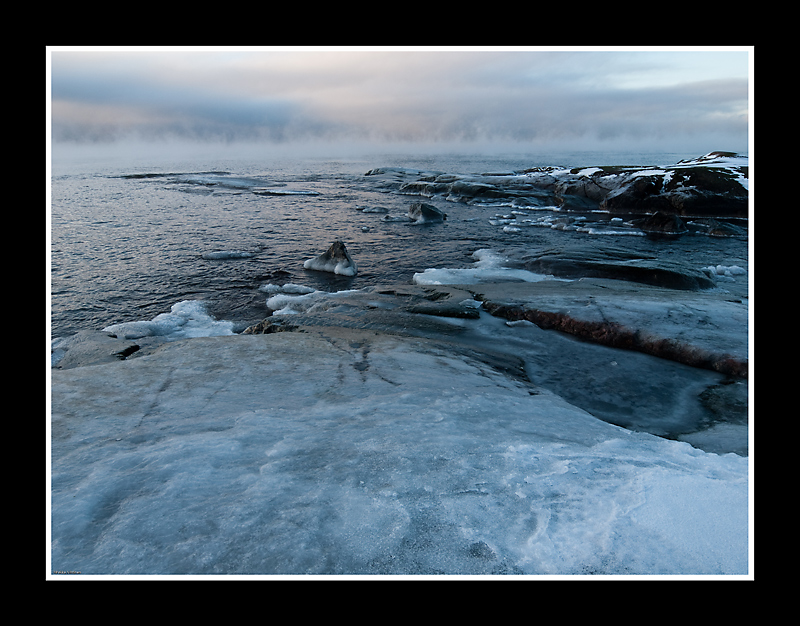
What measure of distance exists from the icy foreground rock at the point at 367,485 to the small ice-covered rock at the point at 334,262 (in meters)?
9.30

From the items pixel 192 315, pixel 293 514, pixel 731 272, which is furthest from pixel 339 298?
pixel 731 272

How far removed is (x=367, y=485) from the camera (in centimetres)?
261

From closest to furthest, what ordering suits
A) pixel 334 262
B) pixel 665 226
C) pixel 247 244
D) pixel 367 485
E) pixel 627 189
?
1. pixel 367 485
2. pixel 334 262
3. pixel 247 244
4. pixel 665 226
5. pixel 627 189

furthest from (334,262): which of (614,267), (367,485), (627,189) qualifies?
Result: (627,189)

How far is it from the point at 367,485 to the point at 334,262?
11.4 meters

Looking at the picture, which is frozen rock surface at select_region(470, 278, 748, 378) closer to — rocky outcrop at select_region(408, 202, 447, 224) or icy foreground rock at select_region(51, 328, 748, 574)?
icy foreground rock at select_region(51, 328, 748, 574)

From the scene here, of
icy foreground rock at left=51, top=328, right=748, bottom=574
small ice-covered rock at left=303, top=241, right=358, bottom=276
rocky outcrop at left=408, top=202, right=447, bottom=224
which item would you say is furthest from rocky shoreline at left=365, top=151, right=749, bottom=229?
icy foreground rock at left=51, top=328, right=748, bottom=574

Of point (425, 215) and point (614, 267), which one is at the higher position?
point (425, 215)

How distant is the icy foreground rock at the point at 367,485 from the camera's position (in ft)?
6.86

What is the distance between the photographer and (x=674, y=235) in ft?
62.6

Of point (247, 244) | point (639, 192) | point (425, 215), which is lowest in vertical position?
point (247, 244)

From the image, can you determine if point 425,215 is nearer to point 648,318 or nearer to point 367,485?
point 648,318

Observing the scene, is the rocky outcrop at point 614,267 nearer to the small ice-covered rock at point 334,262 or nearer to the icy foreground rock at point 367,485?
the small ice-covered rock at point 334,262

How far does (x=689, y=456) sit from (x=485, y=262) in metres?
11.0
